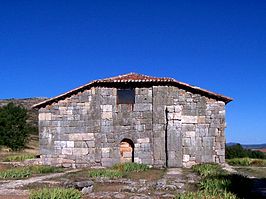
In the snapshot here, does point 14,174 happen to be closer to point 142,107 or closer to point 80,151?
point 80,151

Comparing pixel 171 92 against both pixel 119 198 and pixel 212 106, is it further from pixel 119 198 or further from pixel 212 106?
pixel 119 198

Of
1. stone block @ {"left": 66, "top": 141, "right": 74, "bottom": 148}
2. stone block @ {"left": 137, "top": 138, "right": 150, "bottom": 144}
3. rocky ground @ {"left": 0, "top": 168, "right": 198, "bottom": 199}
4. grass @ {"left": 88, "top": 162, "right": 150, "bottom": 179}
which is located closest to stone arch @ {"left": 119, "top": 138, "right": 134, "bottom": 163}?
stone block @ {"left": 137, "top": 138, "right": 150, "bottom": 144}

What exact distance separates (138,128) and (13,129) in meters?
19.5

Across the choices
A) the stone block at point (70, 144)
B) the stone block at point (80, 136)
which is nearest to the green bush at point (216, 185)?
the stone block at point (80, 136)

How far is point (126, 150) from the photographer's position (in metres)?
21.1

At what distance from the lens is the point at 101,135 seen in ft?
68.8

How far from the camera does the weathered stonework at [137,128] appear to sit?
2055 cm

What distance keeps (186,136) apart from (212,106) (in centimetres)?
224

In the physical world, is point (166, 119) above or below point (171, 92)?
below

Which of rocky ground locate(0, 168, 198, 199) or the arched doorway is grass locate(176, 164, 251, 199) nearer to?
rocky ground locate(0, 168, 198, 199)

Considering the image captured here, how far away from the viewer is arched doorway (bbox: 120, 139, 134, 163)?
2102cm

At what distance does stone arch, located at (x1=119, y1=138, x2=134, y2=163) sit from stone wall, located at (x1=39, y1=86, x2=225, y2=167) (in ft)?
0.85

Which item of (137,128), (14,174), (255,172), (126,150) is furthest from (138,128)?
(14,174)

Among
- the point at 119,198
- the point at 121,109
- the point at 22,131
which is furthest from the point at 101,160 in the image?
the point at 22,131
